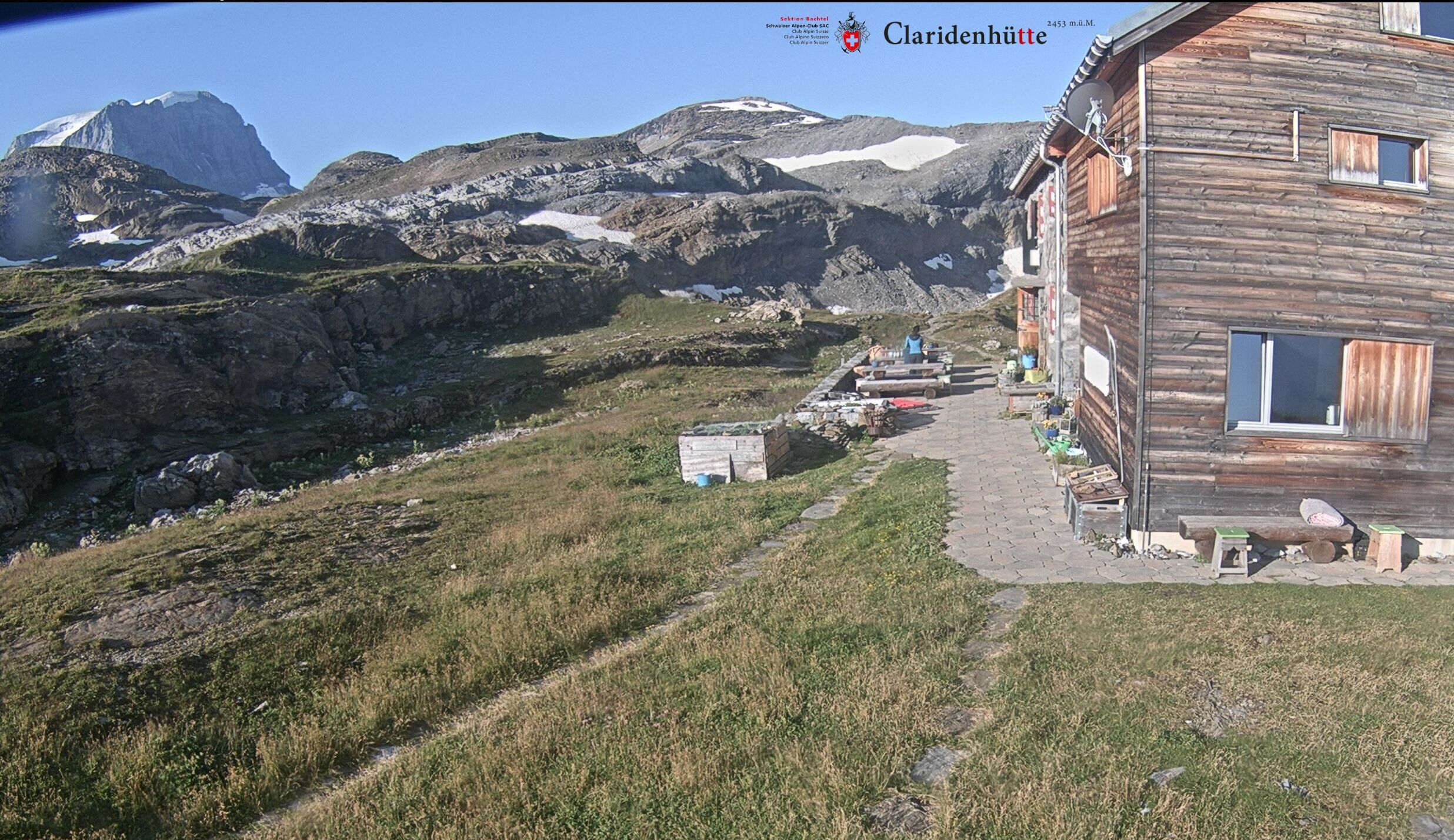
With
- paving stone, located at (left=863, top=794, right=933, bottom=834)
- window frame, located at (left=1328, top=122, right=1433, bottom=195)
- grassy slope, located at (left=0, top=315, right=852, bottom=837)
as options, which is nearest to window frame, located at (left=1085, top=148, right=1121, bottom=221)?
window frame, located at (left=1328, top=122, right=1433, bottom=195)

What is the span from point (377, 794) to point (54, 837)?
201 centimetres

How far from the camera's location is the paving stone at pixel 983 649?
7723mm

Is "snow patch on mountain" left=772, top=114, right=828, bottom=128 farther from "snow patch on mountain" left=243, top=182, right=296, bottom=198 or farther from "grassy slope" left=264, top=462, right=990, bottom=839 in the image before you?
"grassy slope" left=264, top=462, right=990, bottom=839

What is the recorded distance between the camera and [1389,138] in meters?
10.1

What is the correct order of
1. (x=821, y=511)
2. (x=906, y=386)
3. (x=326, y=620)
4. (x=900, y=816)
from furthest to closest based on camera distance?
(x=906, y=386) → (x=821, y=511) → (x=326, y=620) → (x=900, y=816)

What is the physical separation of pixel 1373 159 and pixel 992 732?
8573 millimetres

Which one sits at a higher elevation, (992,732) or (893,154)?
(893,154)

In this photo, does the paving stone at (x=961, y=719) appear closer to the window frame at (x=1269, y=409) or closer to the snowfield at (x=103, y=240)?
the window frame at (x=1269, y=409)

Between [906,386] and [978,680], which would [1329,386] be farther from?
[906,386]

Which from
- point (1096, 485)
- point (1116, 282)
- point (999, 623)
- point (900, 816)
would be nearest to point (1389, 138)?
point (1116, 282)

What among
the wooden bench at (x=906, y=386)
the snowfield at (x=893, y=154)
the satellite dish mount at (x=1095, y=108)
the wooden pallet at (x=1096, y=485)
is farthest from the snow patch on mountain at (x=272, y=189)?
the wooden pallet at (x=1096, y=485)

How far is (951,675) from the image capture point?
7262mm

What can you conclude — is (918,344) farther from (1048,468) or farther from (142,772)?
(142,772)

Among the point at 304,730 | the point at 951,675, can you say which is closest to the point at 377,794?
the point at 304,730
